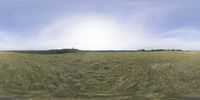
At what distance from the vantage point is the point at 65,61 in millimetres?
121125

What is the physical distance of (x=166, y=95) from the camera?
87438 millimetres

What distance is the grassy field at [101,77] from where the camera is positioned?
87.6m

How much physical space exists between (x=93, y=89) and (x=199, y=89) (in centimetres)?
2005

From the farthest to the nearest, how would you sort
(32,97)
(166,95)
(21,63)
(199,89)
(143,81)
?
→ (21,63), (143,81), (199,89), (166,95), (32,97)

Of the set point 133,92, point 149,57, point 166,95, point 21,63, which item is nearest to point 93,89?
point 133,92

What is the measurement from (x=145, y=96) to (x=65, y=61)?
1539 inches

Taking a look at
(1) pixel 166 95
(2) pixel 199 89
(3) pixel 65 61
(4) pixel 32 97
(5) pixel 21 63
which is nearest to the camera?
(4) pixel 32 97

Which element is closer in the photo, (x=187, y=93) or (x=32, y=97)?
(x=32, y=97)

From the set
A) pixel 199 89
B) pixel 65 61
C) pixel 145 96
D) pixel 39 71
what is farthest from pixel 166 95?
pixel 65 61

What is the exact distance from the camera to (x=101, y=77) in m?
106

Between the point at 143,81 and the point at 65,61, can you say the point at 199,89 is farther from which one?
the point at 65,61

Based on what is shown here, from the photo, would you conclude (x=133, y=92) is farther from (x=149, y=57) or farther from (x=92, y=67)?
(x=149, y=57)

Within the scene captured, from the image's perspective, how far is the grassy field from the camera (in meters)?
87.6

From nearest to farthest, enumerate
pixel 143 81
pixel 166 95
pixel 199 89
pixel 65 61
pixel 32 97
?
pixel 32 97 < pixel 166 95 < pixel 199 89 < pixel 143 81 < pixel 65 61
